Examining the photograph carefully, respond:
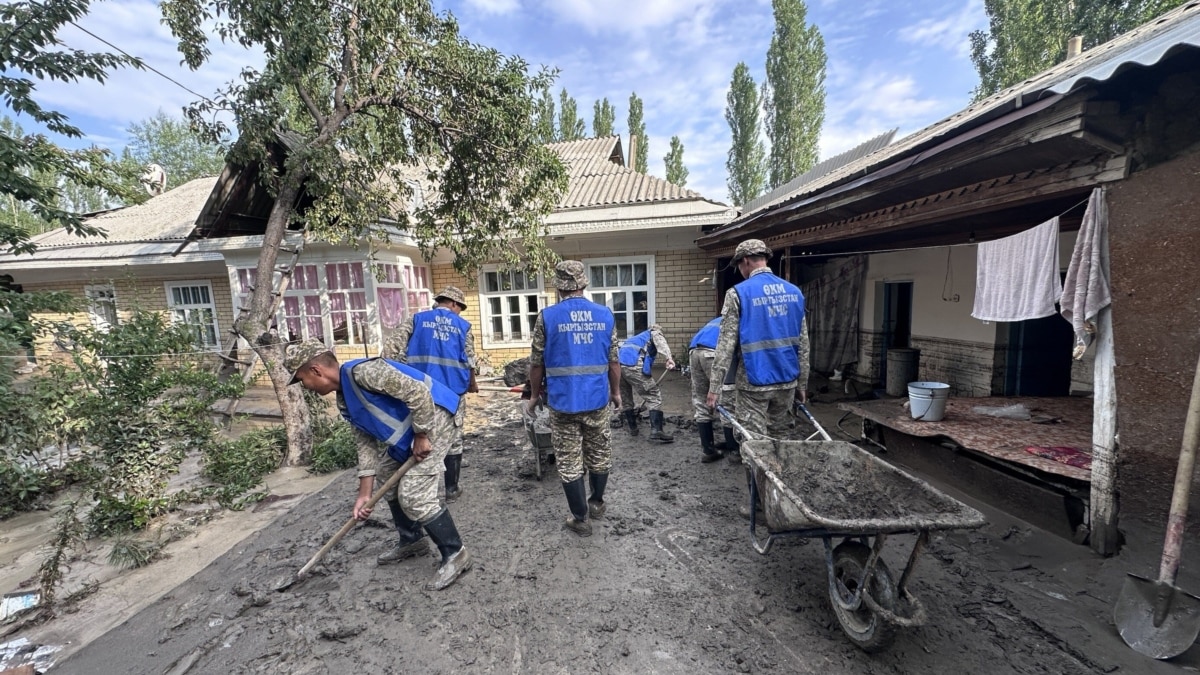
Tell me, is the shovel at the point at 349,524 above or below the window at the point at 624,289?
below

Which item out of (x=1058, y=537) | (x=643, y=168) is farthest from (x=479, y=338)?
(x=643, y=168)

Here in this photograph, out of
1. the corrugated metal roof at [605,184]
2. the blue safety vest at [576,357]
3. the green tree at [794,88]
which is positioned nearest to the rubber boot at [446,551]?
the blue safety vest at [576,357]

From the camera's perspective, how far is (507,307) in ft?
33.0

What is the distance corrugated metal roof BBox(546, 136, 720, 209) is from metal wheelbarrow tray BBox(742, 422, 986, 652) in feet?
18.0

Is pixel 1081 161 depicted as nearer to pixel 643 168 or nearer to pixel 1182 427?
pixel 1182 427

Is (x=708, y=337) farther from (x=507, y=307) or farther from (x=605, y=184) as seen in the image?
(x=605, y=184)

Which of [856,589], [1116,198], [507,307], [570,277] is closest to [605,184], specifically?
[507,307]

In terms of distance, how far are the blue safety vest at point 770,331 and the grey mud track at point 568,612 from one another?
113 centimetres

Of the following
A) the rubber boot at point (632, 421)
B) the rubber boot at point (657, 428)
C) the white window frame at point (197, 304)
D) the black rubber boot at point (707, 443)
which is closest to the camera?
the black rubber boot at point (707, 443)

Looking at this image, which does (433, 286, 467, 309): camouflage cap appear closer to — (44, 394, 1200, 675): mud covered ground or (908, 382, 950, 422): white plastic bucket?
(44, 394, 1200, 675): mud covered ground

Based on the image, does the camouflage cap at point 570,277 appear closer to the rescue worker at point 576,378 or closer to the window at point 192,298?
the rescue worker at point 576,378

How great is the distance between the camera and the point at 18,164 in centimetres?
388

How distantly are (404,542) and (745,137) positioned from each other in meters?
25.9

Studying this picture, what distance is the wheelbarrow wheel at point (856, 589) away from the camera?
202 cm
